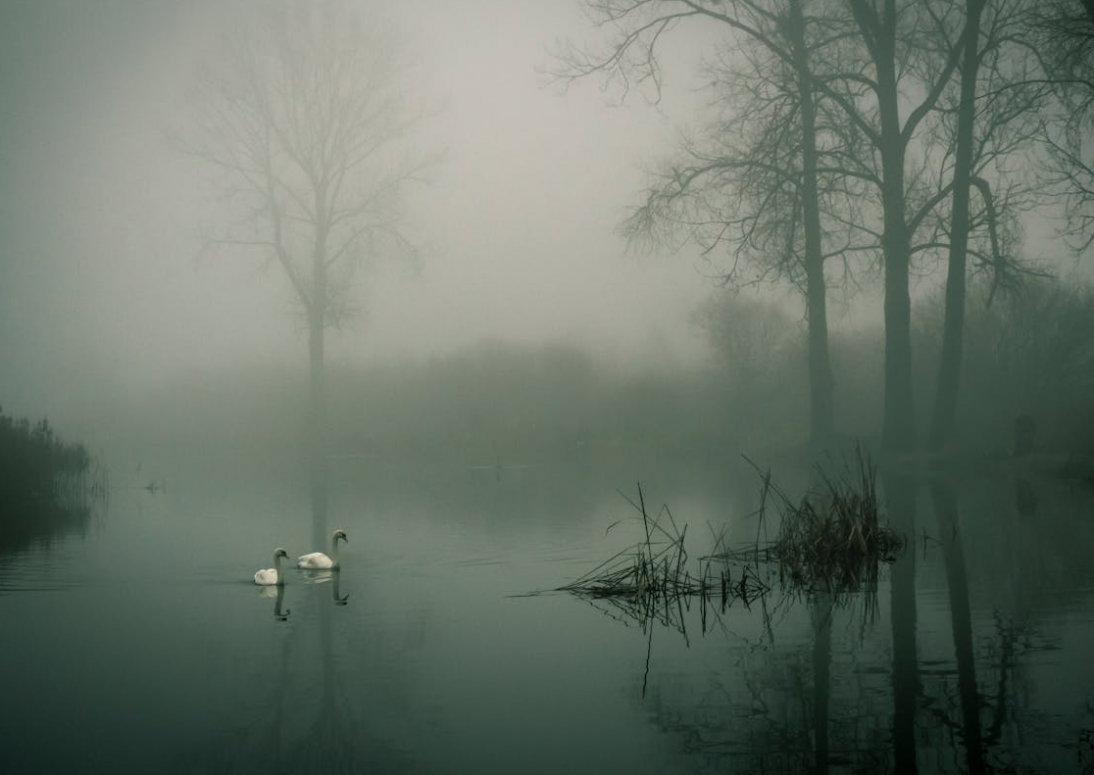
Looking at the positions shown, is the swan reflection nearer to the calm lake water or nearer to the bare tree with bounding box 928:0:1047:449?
the calm lake water

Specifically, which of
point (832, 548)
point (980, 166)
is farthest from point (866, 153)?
point (832, 548)

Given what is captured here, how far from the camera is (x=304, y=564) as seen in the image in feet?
31.2

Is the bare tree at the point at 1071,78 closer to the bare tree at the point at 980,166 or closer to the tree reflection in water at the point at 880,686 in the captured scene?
the bare tree at the point at 980,166

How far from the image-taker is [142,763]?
427cm

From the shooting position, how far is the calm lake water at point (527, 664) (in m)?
4.27

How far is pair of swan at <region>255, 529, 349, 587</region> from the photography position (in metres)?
8.90

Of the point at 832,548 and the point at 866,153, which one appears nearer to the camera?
the point at 832,548

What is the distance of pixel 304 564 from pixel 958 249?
49.0 ft

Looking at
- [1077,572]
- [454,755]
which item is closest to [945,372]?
[1077,572]

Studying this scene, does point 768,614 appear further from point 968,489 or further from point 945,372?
point 945,372

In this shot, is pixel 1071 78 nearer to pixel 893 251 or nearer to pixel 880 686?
pixel 893 251

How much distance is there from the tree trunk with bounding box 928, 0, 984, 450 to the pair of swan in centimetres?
1373

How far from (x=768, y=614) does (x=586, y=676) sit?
6.18 ft

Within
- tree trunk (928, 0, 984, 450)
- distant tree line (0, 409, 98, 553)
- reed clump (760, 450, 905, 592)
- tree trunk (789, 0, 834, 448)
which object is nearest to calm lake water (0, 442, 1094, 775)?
reed clump (760, 450, 905, 592)
